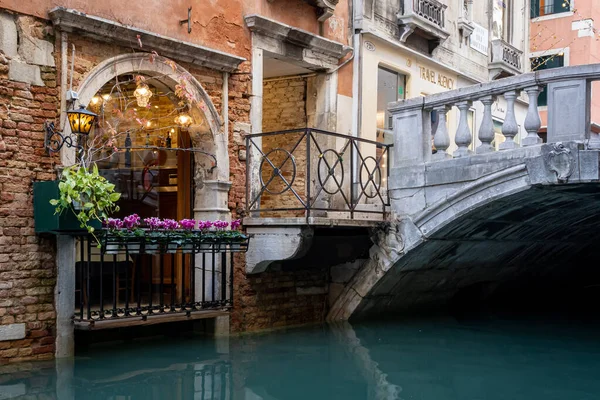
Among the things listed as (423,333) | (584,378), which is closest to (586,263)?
(423,333)

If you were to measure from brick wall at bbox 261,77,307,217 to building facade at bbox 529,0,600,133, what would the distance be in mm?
10008

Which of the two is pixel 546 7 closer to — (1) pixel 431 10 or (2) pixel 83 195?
(1) pixel 431 10

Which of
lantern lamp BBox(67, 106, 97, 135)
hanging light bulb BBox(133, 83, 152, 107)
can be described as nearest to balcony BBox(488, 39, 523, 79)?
hanging light bulb BBox(133, 83, 152, 107)

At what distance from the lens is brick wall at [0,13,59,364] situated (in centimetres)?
625

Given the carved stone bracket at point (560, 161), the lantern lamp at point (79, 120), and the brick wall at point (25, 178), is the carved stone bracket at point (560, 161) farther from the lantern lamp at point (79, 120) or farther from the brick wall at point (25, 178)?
the brick wall at point (25, 178)

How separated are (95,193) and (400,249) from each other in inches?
136

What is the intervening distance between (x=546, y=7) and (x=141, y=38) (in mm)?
14379

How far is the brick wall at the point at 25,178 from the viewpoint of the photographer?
6246 mm

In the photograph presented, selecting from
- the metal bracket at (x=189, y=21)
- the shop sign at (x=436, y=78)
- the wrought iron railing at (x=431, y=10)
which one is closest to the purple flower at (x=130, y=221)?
the metal bracket at (x=189, y=21)

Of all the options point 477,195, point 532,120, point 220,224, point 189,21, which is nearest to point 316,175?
point 220,224

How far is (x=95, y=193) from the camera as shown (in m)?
6.12

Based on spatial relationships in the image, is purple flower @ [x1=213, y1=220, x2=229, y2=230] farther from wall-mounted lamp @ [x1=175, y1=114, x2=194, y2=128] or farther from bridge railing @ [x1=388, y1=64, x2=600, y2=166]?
bridge railing @ [x1=388, y1=64, x2=600, y2=166]

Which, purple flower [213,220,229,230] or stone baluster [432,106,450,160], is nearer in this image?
purple flower [213,220,229,230]

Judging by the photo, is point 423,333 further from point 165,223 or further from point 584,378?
point 165,223
